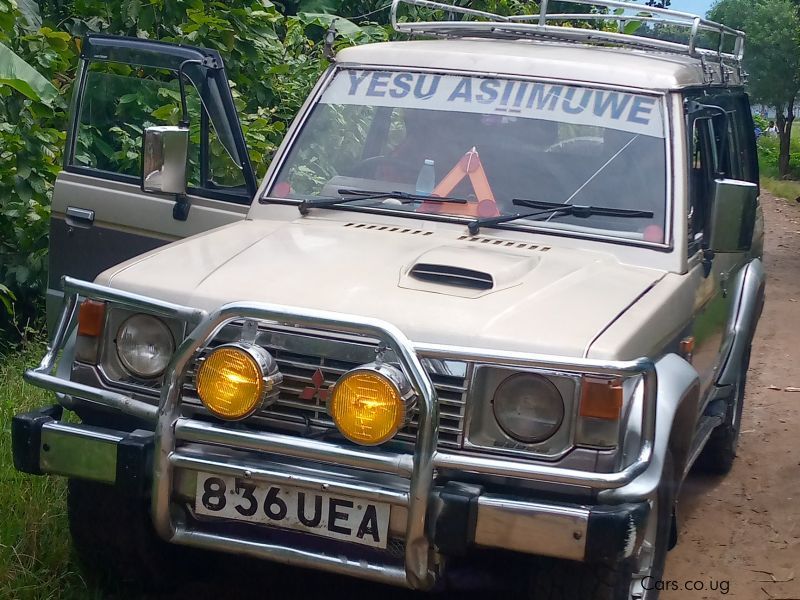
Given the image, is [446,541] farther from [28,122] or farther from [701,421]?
[28,122]

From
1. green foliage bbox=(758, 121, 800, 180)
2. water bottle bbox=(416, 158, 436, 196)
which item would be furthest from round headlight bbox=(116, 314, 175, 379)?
green foliage bbox=(758, 121, 800, 180)

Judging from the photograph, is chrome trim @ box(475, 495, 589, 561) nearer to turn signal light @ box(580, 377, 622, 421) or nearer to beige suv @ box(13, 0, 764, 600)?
beige suv @ box(13, 0, 764, 600)

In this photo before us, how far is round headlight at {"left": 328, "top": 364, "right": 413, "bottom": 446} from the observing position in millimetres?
2754

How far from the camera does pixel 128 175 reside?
4.72 metres

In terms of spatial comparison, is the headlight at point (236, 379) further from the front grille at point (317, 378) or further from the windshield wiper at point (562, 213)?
the windshield wiper at point (562, 213)

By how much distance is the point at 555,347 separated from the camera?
2.81 m

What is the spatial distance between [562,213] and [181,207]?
160 centimetres

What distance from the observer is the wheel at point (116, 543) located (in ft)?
11.0

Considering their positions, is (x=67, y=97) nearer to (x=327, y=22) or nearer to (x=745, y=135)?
(x=327, y=22)

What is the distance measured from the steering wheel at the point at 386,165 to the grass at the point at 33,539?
5.32ft

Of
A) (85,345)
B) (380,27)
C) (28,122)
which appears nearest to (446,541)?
(85,345)

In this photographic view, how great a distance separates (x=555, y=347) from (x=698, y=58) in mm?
2258

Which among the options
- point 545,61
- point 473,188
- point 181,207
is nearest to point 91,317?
point 181,207

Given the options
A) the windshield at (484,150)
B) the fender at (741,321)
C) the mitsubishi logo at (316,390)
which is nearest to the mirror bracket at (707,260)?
the windshield at (484,150)
